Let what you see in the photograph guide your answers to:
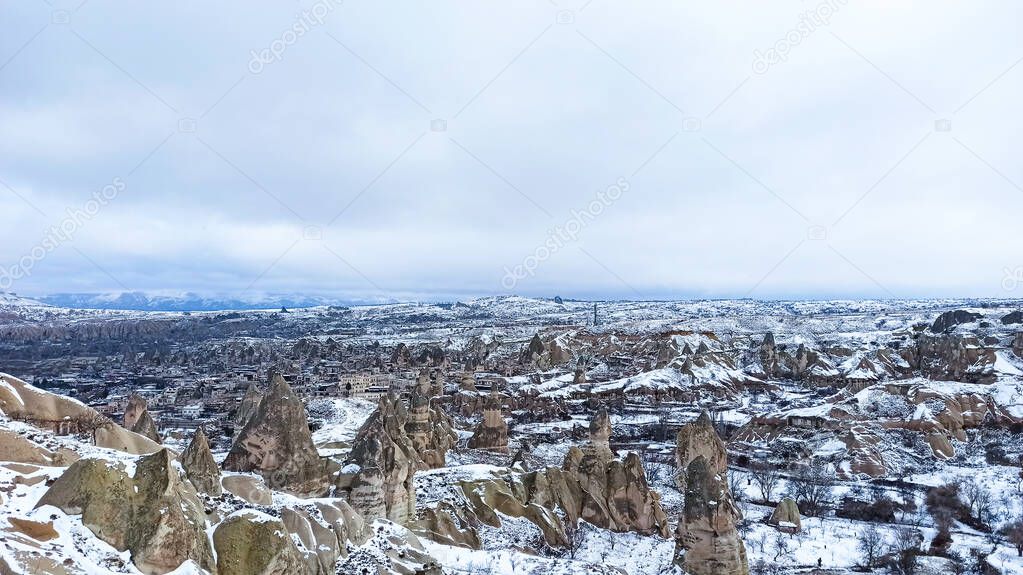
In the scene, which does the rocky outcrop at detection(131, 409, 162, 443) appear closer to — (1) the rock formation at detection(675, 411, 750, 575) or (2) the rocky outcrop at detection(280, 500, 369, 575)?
(2) the rocky outcrop at detection(280, 500, 369, 575)

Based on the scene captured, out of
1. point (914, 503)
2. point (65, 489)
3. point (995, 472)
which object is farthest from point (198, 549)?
point (995, 472)

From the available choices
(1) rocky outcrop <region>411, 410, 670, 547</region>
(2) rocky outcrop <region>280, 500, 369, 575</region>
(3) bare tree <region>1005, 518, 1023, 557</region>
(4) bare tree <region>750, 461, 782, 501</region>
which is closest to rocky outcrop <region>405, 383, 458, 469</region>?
(1) rocky outcrop <region>411, 410, 670, 547</region>

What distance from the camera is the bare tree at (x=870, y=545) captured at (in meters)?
34.5

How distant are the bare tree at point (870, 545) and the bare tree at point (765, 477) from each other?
9977 millimetres

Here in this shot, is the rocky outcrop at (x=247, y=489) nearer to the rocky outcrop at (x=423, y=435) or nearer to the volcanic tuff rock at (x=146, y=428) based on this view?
the rocky outcrop at (x=423, y=435)

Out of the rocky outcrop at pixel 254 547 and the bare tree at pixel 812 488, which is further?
the bare tree at pixel 812 488

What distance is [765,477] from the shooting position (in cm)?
5212

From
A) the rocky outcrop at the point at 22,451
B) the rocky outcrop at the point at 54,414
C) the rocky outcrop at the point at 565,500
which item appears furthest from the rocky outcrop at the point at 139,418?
the rocky outcrop at the point at 22,451

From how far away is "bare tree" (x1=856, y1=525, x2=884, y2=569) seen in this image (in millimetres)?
34531

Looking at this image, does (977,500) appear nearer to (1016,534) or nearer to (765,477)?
(1016,534)

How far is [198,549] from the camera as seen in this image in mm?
13000

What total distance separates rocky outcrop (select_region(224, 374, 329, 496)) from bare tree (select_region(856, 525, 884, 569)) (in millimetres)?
31086

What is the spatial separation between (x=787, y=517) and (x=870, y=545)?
618cm

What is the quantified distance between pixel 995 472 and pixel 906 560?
28896 millimetres
